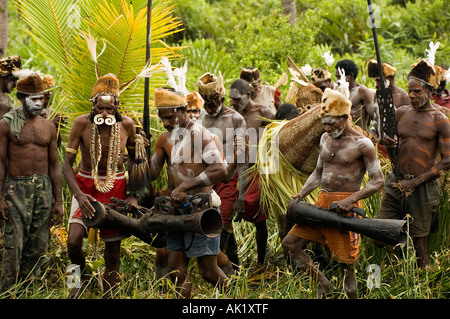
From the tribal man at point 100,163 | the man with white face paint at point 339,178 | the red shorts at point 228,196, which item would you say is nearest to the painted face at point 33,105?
the tribal man at point 100,163

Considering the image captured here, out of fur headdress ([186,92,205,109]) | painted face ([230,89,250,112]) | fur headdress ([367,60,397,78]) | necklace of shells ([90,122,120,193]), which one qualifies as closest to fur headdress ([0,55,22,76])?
necklace of shells ([90,122,120,193])

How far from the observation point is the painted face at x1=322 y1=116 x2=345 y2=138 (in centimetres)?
560

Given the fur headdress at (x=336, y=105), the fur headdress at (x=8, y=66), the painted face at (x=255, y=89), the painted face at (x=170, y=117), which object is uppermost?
the fur headdress at (x=8, y=66)

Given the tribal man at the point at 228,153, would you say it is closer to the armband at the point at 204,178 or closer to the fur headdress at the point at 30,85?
the armband at the point at 204,178

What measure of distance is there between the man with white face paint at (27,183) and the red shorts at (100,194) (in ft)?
0.95

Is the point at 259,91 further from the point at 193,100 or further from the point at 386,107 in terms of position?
the point at 386,107

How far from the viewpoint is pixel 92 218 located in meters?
5.49

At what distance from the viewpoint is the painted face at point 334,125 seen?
5.60 meters

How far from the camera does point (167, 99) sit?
5500mm

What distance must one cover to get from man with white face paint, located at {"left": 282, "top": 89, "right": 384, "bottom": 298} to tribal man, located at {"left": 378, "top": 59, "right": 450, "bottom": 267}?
65 centimetres
